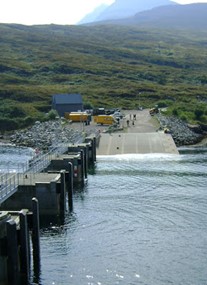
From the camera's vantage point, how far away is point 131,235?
38.1 metres

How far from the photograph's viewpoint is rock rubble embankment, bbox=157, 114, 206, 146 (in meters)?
90.5

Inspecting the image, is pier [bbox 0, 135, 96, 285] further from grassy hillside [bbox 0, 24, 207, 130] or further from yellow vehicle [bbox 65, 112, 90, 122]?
grassy hillside [bbox 0, 24, 207, 130]

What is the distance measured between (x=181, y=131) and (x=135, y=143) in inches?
591

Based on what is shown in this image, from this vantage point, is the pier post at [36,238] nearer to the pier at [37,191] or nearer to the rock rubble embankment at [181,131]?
the pier at [37,191]

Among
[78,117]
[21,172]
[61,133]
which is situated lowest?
[61,133]

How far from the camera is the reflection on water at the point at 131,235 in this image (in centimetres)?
3117

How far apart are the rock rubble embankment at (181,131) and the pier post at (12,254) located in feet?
204

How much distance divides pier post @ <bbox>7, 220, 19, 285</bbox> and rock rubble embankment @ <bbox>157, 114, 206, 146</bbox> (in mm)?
62132

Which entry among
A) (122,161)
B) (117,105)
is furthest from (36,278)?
(117,105)

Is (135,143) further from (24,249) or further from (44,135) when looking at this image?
(24,249)

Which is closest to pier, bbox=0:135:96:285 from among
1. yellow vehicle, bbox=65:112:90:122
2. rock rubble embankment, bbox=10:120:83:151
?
rock rubble embankment, bbox=10:120:83:151

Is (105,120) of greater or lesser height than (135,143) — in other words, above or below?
above

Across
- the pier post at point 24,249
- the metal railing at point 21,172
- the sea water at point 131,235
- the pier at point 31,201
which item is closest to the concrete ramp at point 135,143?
the pier at point 31,201

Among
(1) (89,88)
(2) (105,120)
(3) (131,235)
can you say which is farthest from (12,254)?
(1) (89,88)
